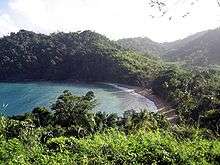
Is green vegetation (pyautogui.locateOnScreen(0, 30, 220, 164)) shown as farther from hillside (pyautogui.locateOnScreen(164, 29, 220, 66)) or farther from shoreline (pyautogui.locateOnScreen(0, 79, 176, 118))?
hillside (pyautogui.locateOnScreen(164, 29, 220, 66))

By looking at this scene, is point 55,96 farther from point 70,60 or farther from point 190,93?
point 70,60

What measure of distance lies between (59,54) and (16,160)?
11819 cm

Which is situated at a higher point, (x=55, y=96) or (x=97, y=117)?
(x=97, y=117)

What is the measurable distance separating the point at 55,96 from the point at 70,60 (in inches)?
1325

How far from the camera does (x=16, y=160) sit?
726 cm

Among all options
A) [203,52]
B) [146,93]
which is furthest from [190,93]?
[203,52]

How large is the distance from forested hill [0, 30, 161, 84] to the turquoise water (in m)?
5.38

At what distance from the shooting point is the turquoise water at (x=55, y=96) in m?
75.9

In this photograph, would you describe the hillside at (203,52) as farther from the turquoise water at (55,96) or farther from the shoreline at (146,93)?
the turquoise water at (55,96)

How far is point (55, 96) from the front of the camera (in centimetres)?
8969

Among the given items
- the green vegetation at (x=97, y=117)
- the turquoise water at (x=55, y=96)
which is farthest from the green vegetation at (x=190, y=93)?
the turquoise water at (x=55, y=96)

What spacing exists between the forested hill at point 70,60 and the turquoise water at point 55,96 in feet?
17.6

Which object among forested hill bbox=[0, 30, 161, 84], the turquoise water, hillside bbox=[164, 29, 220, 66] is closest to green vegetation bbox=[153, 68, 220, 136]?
the turquoise water

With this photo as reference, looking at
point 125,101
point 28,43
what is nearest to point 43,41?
point 28,43
